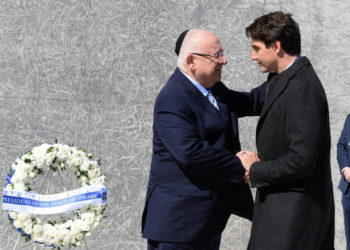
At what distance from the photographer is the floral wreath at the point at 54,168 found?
2.94 metres

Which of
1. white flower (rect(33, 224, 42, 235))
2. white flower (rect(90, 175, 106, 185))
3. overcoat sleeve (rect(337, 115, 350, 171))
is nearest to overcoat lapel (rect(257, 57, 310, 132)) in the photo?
white flower (rect(90, 175, 106, 185))

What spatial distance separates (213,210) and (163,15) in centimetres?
218

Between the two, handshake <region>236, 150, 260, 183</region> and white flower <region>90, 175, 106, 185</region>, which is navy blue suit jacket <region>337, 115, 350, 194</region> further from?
white flower <region>90, 175, 106, 185</region>

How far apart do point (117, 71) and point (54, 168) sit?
1.53 m

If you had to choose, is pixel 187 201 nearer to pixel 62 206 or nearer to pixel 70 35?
pixel 62 206

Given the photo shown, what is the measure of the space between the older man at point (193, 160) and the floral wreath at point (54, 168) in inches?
14.9

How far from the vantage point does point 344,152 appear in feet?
14.7

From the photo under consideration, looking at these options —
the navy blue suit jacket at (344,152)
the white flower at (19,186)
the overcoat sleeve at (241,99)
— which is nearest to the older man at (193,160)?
the overcoat sleeve at (241,99)

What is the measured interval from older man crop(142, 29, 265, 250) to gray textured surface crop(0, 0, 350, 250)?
1.66 meters

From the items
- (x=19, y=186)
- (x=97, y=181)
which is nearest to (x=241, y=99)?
(x=97, y=181)

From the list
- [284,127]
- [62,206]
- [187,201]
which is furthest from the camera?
[62,206]

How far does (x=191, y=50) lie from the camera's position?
2777 mm

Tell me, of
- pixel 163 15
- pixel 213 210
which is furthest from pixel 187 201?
pixel 163 15

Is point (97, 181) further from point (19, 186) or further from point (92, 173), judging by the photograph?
point (19, 186)
